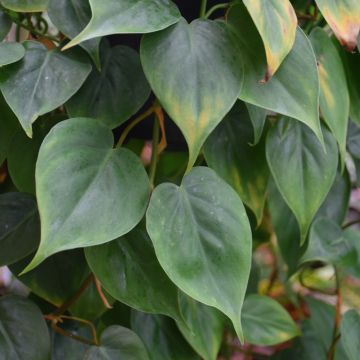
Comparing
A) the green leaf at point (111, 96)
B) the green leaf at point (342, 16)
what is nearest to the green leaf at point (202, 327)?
the green leaf at point (111, 96)

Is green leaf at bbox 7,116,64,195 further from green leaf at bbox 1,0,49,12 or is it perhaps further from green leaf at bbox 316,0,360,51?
green leaf at bbox 316,0,360,51

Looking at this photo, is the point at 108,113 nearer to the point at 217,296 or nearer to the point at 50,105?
the point at 50,105

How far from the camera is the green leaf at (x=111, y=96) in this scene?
0.58 metres

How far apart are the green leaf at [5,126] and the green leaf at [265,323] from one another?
0.39 meters

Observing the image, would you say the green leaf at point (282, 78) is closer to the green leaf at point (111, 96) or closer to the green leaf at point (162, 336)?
the green leaf at point (111, 96)

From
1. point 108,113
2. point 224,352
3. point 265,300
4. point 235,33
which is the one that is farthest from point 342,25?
point 224,352

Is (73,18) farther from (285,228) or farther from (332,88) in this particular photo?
(285,228)

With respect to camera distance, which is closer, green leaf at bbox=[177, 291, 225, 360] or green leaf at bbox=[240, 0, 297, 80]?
green leaf at bbox=[240, 0, 297, 80]

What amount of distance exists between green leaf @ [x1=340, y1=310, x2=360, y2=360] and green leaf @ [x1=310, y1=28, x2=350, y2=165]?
8.7 inches

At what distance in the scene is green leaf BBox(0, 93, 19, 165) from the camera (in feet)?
1.90

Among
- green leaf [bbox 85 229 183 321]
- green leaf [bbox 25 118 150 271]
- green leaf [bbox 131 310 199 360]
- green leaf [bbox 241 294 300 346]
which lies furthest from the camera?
green leaf [bbox 241 294 300 346]

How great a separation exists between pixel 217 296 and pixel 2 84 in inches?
10.2

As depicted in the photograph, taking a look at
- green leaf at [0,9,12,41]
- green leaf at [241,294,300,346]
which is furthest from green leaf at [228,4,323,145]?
green leaf at [241,294,300,346]

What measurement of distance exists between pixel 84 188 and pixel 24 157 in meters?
0.16
